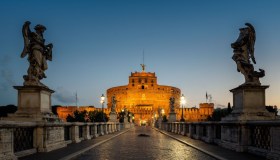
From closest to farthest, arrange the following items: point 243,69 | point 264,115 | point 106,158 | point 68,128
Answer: point 106,158 → point 264,115 → point 243,69 → point 68,128

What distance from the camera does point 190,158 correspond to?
13047 millimetres

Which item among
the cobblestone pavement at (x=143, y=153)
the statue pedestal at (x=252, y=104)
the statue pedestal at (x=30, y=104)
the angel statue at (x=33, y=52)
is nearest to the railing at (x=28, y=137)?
the statue pedestal at (x=30, y=104)

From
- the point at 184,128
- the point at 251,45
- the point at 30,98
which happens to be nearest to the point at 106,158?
the point at 30,98

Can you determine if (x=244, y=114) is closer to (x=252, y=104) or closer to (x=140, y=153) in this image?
(x=252, y=104)

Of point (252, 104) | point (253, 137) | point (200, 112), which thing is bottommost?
point (200, 112)

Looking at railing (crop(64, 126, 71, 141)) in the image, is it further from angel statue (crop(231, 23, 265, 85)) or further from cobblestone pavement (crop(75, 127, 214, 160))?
angel statue (crop(231, 23, 265, 85))

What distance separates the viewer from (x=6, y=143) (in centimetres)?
1046

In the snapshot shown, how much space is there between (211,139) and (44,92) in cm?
966

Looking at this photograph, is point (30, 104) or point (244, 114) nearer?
point (244, 114)

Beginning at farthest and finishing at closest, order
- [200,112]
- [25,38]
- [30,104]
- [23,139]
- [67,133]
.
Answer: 1. [200,112]
2. [67,133]
3. [25,38]
4. [30,104]
5. [23,139]

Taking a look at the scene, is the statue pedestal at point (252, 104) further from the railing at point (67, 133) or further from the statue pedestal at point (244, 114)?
the railing at point (67, 133)

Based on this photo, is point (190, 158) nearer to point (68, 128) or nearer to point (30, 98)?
point (30, 98)

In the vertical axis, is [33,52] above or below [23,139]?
above

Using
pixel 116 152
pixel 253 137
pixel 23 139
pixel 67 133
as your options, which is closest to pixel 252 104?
pixel 253 137
